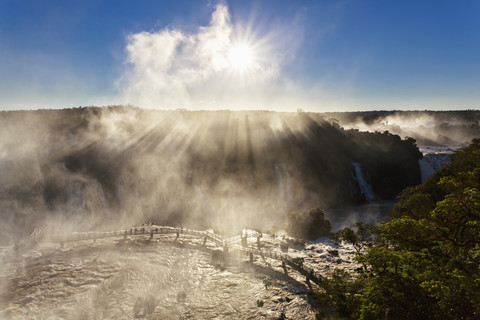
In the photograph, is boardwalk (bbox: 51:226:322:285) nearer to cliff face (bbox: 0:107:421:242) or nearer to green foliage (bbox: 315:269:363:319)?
green foliage (bbox: 315:269:363:319)

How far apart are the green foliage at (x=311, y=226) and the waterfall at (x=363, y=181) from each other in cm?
2926

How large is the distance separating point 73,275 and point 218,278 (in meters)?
15.1

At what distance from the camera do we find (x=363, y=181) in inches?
2790

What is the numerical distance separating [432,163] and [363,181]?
22430 millimetres

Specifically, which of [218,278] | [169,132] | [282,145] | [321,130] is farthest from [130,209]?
[321,130]

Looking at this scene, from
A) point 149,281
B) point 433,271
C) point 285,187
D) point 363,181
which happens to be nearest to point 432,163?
point 363,181

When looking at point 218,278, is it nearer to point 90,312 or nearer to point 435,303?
point 90,312

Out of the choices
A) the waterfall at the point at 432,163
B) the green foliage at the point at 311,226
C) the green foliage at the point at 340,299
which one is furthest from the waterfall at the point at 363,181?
the green foliage at the point at 340,299

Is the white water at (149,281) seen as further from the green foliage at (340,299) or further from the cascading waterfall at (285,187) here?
the cascading waterfall at (285,187)

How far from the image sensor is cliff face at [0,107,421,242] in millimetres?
50250

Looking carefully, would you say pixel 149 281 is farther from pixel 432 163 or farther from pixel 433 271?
pixel 432 163

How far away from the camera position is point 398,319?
36.9 feet

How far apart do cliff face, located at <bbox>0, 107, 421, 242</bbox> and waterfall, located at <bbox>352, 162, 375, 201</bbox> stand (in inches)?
62.4

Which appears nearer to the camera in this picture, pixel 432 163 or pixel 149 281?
pixel 149 281
